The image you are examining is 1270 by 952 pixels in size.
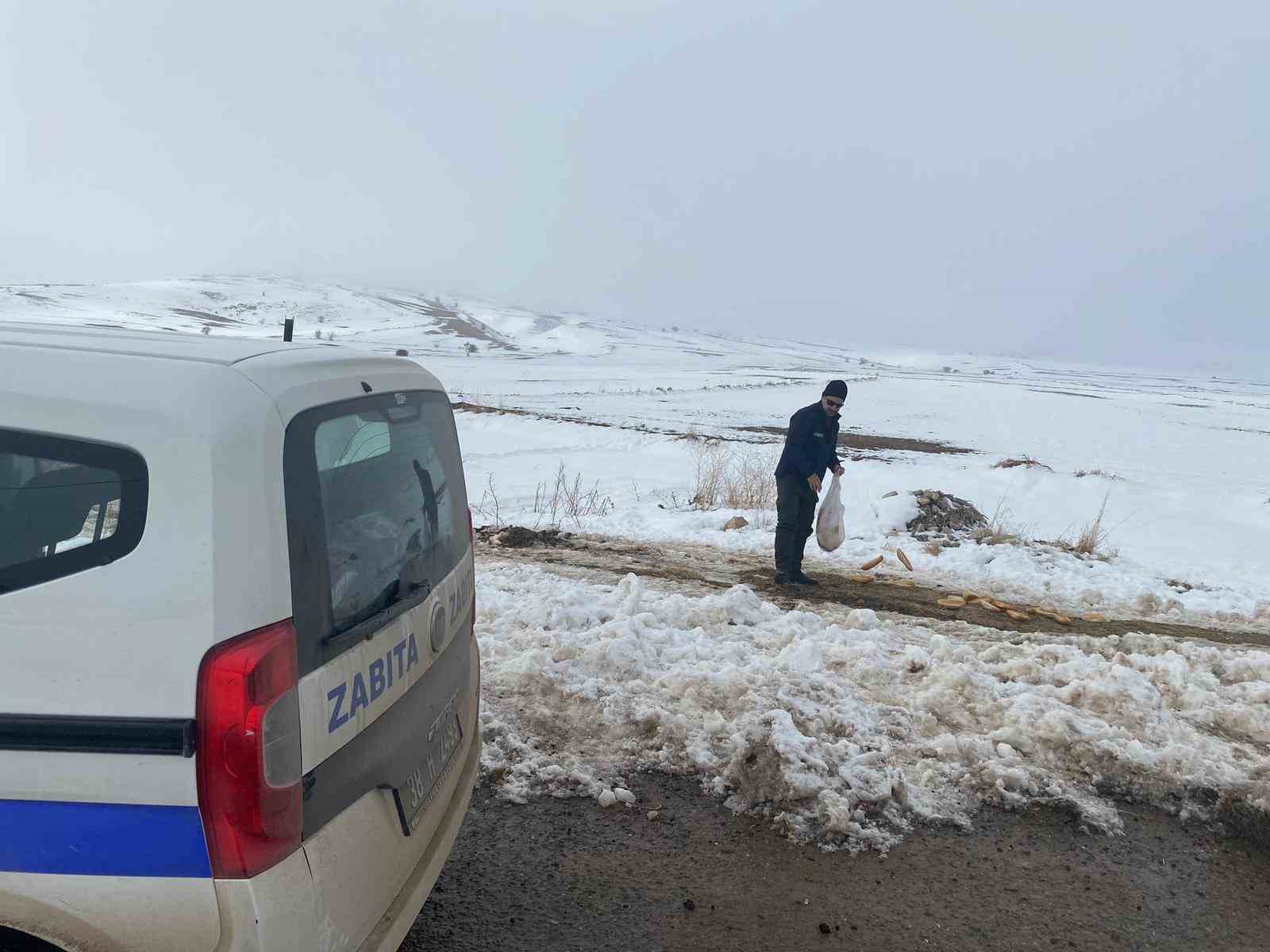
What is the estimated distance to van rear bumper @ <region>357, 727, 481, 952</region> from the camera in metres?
1.92

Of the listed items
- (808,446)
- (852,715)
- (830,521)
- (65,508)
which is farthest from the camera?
(830,521)

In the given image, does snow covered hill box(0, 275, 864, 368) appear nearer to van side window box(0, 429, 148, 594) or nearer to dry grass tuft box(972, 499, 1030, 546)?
dry grass tuft box(972, 499, 1030, 546)

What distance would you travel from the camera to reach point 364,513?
6.59 ft

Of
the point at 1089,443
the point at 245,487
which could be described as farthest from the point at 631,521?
the point at 1089,443

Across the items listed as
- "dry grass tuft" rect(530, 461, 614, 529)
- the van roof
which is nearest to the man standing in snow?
"dry grass tuft" rect(530, 461, 614, 529)

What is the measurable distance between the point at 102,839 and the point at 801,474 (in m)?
6.05

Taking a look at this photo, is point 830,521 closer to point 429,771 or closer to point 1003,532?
point 1003,532

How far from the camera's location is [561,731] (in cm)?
397

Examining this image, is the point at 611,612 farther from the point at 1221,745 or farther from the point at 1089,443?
the point at 1089,443

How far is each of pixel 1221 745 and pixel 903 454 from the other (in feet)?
60.1

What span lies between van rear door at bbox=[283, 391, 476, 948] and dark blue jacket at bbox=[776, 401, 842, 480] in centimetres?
477

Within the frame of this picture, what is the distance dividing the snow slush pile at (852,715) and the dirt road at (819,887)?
0.16 metres

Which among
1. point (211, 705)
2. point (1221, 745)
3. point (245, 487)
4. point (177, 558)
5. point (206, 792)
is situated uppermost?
point (245, 487)

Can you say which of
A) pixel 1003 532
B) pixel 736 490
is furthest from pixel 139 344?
pixel 736 490
